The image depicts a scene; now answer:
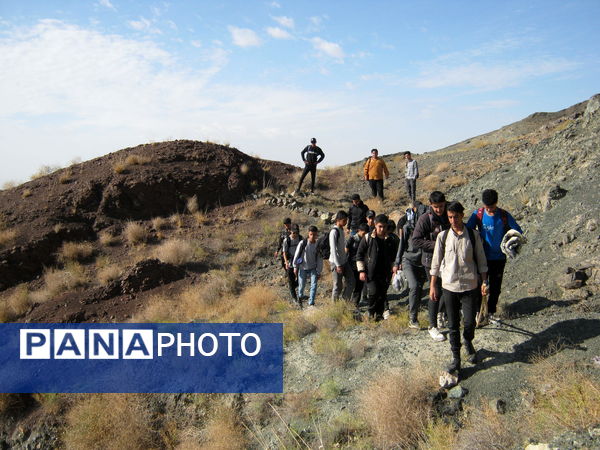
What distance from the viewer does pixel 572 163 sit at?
9.34m

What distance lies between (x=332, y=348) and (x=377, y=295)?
1033mm

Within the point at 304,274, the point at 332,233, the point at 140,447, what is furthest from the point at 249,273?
the point at 140,447

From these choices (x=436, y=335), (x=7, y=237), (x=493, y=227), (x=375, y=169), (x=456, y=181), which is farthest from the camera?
(x=456, y=181)

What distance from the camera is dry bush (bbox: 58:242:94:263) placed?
12.4m

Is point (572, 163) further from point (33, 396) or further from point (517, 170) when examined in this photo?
point (33, 396)

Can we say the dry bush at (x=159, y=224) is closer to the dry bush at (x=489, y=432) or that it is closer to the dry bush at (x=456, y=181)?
the dry bush at (x=456, y=181)

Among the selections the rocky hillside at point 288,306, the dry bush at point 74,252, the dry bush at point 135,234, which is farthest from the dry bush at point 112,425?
the dry bush at point 135,234

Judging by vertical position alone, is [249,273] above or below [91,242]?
below

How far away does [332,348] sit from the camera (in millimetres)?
6113

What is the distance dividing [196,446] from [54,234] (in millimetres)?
10322

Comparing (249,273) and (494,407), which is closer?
(494,407)

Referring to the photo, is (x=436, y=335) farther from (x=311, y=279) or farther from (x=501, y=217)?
(x=311, y=279)

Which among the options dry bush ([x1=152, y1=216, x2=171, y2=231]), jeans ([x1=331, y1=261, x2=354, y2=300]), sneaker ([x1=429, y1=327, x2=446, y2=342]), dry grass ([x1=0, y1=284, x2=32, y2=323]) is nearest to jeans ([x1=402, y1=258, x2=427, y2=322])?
sneaker ([x1=429, y1=327, x2=446, y2=342])

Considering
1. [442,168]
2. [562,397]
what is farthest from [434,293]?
[442,168]
